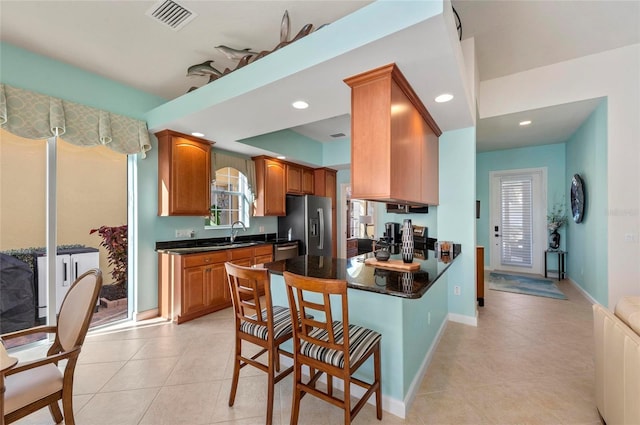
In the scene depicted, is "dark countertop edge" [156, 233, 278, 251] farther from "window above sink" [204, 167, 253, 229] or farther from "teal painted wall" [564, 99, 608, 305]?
"teal painted wall" [564, 99, 608, 305]

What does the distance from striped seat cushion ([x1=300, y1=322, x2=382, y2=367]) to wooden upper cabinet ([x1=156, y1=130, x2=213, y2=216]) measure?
2.67m

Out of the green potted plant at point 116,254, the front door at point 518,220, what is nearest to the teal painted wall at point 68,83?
the green potted plant at point 116,254

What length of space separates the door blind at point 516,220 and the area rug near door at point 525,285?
1.95 feet

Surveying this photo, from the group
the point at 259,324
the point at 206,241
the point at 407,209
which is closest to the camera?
the point at 259,324

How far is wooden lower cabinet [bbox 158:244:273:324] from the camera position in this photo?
337cm

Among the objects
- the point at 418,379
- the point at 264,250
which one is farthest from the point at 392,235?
the point at 418,379

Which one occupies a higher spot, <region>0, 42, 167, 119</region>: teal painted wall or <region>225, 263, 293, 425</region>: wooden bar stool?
<region>0, 42, 167, 119</region>: teal painted wall

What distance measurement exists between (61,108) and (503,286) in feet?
21.8

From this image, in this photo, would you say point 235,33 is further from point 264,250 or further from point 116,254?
point 116,254

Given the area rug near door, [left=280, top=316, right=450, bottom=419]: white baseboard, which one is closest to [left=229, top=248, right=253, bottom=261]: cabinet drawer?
[left=280, top=316, right=450, bottom=419]: white baseboard

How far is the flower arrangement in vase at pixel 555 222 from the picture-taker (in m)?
5.47

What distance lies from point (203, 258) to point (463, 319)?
329cm

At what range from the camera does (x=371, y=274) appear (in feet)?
6.88

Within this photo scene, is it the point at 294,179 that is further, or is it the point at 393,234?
the point at 294,179
